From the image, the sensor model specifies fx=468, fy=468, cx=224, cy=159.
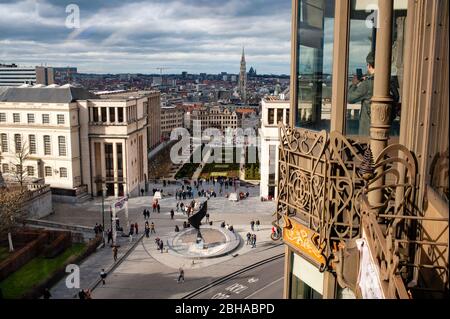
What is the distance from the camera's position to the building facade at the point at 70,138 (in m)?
54.9

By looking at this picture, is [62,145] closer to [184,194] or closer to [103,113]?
[103,113]

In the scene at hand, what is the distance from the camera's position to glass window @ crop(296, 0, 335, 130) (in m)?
8.17

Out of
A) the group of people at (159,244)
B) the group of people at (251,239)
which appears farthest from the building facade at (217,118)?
the group of people at (159,244)

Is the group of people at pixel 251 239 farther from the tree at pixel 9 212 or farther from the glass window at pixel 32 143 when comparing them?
the glass window at pixel 32 143

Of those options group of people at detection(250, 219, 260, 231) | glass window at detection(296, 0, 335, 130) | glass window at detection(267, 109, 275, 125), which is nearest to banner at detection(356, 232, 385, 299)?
glass window at detection(296, 0, 335, 130)

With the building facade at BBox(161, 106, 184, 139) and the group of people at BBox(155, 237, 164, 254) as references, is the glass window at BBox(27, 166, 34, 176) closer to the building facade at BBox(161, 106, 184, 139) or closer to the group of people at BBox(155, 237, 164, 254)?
the group of people at BBox(155, 237, 164, 254)

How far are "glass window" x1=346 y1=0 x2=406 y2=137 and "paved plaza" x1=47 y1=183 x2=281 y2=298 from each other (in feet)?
77.3

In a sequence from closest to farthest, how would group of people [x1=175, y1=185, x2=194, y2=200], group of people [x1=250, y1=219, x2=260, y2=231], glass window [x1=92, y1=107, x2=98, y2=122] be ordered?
group of people [x1=250, y1=219, x2=260, y2=231] → group of people [x1=175, y1=185, x2=194, y2=200] → glass window [x1=92, y1=107, x2=98, y2=122]

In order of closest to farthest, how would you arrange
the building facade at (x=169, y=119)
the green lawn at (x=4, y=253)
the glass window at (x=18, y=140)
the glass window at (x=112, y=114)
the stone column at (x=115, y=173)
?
the green lawn at (x=4, y=253) < the glass window at (x=18, y=140) < the glass window at (x=112, y=114) < the stone column at (x=115, y=173) < the building facade at (x=169, y=119)

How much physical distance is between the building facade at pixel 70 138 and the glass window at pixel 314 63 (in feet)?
160
